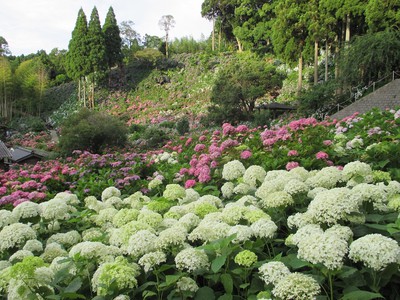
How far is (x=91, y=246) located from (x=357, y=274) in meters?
1.23

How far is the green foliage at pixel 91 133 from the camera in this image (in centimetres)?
1497

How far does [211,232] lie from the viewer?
183 cm

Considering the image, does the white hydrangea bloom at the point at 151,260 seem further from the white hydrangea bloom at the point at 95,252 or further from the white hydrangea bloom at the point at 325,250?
the white hydrangea bloom at the point at 325,250

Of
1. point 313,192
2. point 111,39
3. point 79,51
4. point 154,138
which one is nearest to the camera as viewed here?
point 313,192

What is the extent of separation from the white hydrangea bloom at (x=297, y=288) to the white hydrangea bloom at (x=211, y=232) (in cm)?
50

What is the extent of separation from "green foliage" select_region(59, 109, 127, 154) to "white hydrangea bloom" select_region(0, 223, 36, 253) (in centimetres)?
1340

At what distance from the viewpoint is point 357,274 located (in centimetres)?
148

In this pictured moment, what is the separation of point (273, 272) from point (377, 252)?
0.40 metres

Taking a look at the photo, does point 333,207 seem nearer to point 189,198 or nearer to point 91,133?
point 189,198

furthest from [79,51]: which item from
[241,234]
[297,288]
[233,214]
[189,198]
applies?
[297,288]

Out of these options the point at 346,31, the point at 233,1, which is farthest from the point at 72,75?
the point at 346,31

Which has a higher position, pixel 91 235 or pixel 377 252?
pixel 377 252

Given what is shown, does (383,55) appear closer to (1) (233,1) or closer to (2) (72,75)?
(1) (233,1)

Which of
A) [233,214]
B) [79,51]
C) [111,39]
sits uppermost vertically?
[111,39]
